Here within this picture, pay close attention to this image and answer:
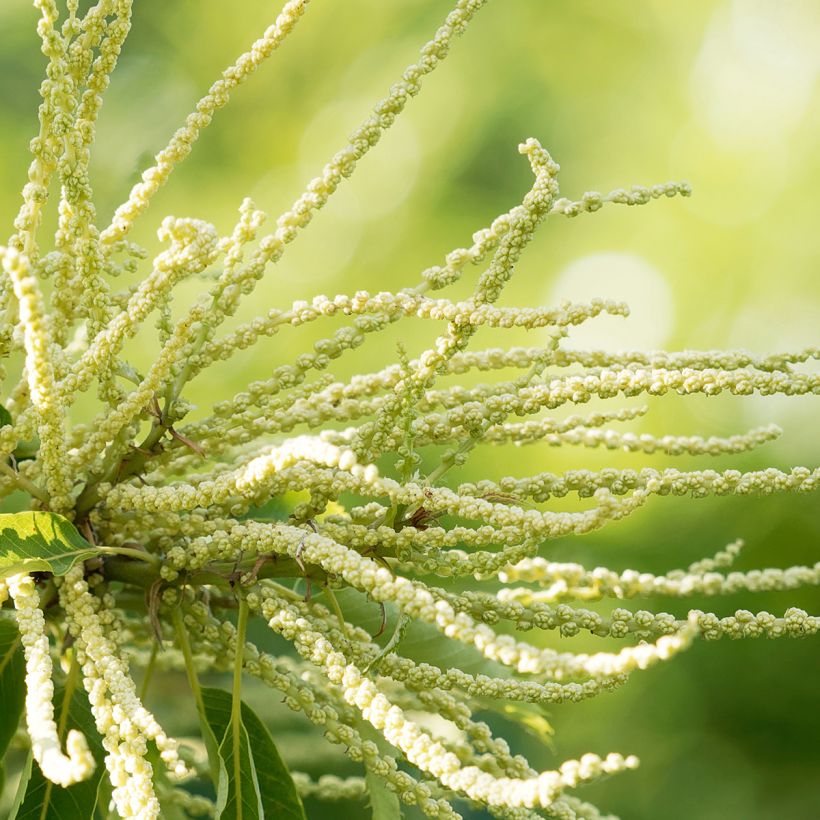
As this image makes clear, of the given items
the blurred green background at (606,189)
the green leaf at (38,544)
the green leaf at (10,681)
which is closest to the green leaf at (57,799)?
the green leaf at (10,681)

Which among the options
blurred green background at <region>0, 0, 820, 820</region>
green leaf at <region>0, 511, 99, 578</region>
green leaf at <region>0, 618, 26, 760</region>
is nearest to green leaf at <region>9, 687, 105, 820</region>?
green leaf at <region>0, 618, 26, 760</region>

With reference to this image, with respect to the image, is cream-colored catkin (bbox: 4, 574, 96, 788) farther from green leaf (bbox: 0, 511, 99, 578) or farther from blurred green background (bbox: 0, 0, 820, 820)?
blurred green background (bbox: 0, 0, 820, 820)

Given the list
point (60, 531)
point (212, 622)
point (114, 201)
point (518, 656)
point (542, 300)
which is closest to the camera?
point (518, 656)

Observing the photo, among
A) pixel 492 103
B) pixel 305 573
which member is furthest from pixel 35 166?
pixel 492 103

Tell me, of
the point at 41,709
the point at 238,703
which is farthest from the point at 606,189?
the point at 41,709

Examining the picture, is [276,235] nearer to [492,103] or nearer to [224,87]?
[224,87]

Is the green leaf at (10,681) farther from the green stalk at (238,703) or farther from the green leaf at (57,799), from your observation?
the green stalk at (238,703)
